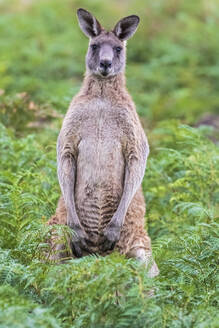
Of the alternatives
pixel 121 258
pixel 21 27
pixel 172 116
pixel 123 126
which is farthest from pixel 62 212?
pixel 21 27

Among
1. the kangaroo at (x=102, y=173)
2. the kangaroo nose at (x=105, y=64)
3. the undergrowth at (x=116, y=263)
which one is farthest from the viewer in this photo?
the kangaroo nose at (x=105, y=64)

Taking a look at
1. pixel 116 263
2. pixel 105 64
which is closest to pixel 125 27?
pixel 105 64

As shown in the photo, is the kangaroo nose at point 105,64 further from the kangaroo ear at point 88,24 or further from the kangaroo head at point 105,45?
the kangaroo ear at point 88,24

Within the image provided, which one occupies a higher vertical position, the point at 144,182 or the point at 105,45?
the point at 105,45

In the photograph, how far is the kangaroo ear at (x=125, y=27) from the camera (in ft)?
21.9

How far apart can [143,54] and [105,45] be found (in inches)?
351

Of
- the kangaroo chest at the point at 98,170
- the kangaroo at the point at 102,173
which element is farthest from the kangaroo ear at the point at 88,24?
the kangaroo chest at the point at 98,170

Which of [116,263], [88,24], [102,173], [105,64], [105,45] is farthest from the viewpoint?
[88,24]

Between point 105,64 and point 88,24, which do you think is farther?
point 88,24

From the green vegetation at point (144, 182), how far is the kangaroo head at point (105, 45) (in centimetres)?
117

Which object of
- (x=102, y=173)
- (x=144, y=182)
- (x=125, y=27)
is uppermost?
(x=125, y=27)

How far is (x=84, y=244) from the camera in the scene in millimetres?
5938

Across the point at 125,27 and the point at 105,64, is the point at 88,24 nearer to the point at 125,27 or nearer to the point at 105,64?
the point at 125,27

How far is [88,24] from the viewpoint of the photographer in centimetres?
671
